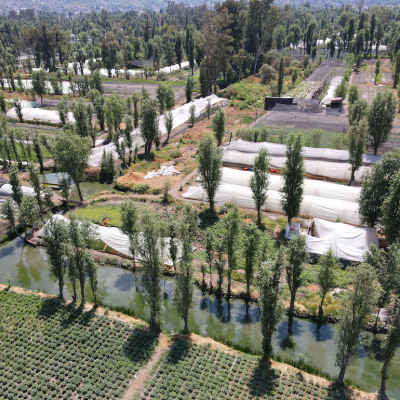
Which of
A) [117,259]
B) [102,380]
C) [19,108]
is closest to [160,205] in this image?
[117,259]

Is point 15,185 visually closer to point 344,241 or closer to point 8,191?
point 8,191

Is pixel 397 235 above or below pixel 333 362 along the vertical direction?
above

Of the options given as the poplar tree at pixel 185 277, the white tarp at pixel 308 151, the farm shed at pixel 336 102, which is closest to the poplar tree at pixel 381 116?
the white tarp at pixel 308 151

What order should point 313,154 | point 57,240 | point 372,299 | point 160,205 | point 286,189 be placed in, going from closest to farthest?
point 372,299 → point 57,240 → point 286,189 → point 160,205 → point 313,154

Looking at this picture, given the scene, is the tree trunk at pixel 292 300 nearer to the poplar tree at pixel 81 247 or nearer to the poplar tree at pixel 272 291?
the poplar tree at pixel 272 291

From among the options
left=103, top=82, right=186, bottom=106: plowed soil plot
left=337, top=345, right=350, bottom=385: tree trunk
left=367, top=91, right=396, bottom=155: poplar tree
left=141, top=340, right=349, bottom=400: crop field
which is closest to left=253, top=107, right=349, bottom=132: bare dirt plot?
left=367, top=91, right=396, bottom=155: poplar tree

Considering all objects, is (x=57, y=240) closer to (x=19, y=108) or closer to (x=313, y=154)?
(x=313, y=154)
